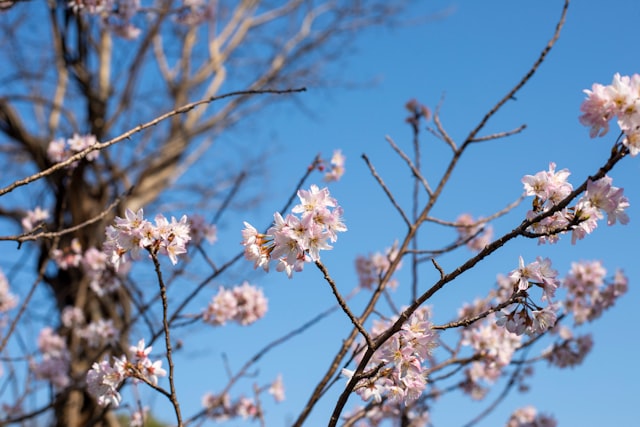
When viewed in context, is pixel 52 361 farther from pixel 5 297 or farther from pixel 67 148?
pixel 67 148

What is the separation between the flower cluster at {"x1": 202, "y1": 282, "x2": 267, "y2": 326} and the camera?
301 centimetres

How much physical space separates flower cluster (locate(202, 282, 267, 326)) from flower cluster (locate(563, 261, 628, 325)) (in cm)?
168

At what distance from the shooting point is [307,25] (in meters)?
8.16

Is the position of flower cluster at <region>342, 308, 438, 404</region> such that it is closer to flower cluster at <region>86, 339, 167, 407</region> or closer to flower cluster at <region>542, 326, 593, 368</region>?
flower cluster at <region>86, 339, 167, 407</region>

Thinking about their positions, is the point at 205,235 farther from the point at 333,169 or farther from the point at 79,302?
the point at 79,302

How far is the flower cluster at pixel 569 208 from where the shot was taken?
1.08 metres

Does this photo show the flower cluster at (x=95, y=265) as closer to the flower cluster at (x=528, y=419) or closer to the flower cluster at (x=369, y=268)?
the flower cluster at (x=369, y=268)

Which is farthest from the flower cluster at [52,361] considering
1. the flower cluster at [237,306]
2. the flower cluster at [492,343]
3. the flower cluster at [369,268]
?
the flower cluster at [492,343]

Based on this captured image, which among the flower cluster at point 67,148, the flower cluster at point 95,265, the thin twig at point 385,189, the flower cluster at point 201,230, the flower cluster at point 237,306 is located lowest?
the thin twig at point 385,189

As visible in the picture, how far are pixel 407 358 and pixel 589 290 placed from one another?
8.53 feet

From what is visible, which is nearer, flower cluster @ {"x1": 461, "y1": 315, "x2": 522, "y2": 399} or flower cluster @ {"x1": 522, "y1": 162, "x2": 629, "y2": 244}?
flower cluster @ {"x1": 522, "y1": 162, "x2": 629, "y2": 244}

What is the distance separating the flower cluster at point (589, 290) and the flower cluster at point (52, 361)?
2.96 m

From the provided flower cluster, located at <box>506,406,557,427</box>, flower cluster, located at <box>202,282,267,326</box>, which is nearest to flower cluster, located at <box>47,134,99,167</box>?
flower cluster, located at <box>202,282,267,326</box>

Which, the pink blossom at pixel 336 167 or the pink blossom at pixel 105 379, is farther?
the pink blossom at pixel 336 167
